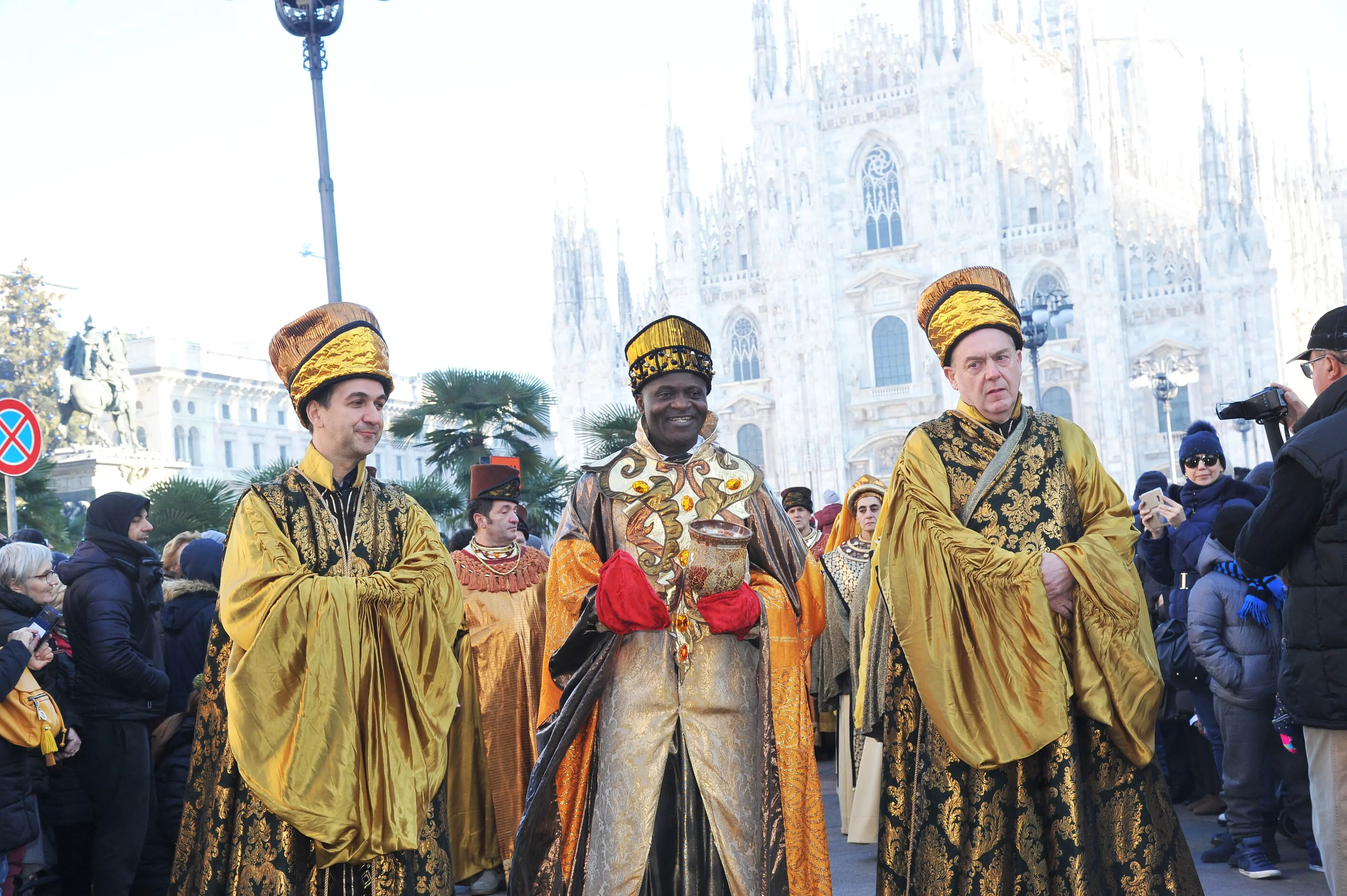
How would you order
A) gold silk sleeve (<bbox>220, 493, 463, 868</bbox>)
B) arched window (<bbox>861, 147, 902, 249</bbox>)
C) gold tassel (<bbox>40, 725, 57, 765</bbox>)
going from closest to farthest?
gold silk sleeve (<bbox>220, 493, 463, 868</bbox>) → gold tassel (<bbox>40, 725, 57, 765</bbox>) → arched window (<bbox>861, 147, 902, 249</bbox>)

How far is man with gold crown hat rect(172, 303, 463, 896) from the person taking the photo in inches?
127

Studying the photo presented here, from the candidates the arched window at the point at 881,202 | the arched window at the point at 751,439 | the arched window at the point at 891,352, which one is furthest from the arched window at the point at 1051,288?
the arched window at the point at 751,439

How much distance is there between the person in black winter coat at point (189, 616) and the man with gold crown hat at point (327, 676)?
2.30 m

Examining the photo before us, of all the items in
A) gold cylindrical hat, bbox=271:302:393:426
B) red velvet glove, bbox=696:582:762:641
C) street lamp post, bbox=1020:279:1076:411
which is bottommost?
red velvet glove, bbox=696:582:762:641

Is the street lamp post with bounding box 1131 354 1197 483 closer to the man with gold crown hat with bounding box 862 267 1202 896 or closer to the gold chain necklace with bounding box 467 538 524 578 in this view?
the gold chain necklace with bounding box 467 538 524 578

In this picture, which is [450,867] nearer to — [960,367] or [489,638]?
[960,367]

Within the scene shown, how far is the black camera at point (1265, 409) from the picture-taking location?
12.7ft

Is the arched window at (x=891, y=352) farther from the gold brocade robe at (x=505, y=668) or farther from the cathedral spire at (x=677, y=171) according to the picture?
the gold brocade robe at (x=505, y=668)

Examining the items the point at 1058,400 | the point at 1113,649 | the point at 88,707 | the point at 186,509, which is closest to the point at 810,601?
the point at 1113,649

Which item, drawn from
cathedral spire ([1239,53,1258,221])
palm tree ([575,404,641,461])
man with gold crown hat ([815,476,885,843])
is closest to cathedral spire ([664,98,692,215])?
cathedral spire ([1239,53,1258,221])

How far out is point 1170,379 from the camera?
32.6 metres

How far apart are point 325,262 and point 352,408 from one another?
4836 millimetres

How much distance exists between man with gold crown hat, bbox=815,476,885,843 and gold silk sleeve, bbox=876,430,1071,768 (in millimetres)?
3054

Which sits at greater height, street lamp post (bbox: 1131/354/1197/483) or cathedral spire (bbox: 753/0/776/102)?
cathedral spire (bbox: 753/0/776/102)
